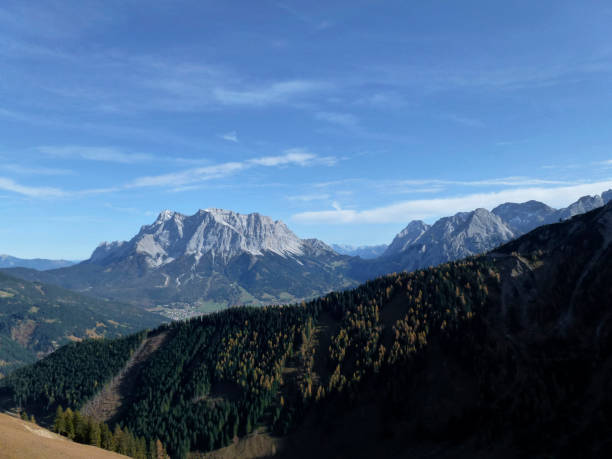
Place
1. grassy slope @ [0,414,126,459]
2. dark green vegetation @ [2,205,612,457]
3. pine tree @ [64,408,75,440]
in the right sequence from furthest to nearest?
pine tree @ [64,408,75,440], dark green vegetation @ [2,205,612,457], grassy slope @ [0,414,126,459]

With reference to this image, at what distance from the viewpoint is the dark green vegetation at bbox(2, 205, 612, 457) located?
99.0m

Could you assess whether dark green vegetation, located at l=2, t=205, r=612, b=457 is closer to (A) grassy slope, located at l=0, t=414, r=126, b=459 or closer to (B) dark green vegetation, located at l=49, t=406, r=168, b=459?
(B) dark green vegetation, located at l=49, t=406, r=168, b=459

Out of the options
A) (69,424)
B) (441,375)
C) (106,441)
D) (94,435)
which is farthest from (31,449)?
(441,375)

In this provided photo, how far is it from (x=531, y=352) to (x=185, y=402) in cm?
15298

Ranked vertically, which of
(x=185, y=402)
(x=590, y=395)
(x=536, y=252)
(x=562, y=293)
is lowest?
(x=185, y=402)

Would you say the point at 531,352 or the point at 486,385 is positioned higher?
the point at 531,352

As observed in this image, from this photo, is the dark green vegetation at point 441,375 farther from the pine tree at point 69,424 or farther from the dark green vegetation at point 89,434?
the pine tree at point 69,424

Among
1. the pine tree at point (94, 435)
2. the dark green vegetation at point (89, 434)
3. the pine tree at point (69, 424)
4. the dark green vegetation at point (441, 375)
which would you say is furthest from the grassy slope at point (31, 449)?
the dark green vegetation at point (441, 375)

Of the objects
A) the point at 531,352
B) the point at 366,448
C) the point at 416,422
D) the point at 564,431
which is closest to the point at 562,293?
the point at 531,352

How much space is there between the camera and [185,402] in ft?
568

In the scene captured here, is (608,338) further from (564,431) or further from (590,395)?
(564,431)

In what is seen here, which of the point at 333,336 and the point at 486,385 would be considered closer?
the point at 486,385

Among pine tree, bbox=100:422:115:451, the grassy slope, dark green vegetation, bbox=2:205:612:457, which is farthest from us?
pine tree, bbox=100:422:115:451

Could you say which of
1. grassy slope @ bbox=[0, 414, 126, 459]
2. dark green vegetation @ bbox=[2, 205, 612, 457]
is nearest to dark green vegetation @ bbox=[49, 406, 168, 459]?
grassy slope @ bbox=[0, 414, 126, 459]
